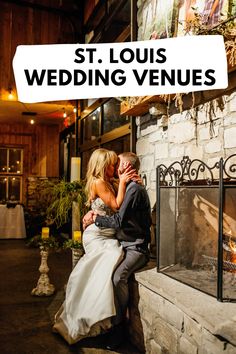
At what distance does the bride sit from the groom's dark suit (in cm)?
7

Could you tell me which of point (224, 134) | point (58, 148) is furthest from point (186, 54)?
point (58, 148)

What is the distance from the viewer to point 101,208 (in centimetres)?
281

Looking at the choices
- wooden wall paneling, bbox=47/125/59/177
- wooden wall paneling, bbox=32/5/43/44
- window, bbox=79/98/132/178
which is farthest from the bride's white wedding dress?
wooden wall paneling, bbox=47/125/59/177

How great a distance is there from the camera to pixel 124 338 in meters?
2.52

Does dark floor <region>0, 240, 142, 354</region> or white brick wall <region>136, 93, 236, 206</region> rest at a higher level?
white brick wall <region>136, 93, 236, 206</region>

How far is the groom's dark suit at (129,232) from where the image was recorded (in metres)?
2.43

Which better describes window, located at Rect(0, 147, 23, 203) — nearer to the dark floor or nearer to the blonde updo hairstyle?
the dark floor

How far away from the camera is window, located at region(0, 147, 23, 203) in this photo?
349 inches

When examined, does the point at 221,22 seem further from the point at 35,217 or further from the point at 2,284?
the point at 35,217

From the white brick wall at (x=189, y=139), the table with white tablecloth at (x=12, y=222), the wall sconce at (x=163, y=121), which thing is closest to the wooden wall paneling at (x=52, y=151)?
the table with white tablecloth at (x=12, y=222)

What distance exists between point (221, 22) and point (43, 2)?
243 inches

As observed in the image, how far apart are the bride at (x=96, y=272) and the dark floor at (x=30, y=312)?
10cm

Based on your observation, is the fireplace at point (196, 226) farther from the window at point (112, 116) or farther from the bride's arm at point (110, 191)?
the window at point (112, 116)

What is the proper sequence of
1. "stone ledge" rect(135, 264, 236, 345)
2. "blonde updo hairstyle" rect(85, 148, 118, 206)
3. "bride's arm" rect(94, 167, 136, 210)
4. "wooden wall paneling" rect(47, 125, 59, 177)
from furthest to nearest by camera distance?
"wooden wall paneling" rect(47, 125, 59, 177) → "blonde updo hairstyle" rect(85, 148, 118, 206) → "bride's arm" rect(94, 167, 136, 210) → "stone ledge" rect(135, 264, 236, 345)
